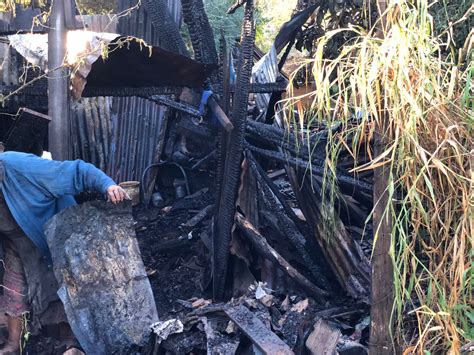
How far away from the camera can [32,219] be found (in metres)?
5.18

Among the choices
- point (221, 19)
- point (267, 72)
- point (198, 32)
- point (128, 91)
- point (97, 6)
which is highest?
point (97, 6)

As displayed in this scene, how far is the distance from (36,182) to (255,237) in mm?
2021

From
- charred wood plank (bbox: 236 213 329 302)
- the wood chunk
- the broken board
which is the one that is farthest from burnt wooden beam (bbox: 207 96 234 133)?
the wood chunk

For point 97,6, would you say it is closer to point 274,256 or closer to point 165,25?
point 165,25

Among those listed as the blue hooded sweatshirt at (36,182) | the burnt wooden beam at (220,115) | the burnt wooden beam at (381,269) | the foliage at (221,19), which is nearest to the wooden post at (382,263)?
the burnt wooden beam at (381,269)

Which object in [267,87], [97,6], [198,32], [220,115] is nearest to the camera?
[220,115]

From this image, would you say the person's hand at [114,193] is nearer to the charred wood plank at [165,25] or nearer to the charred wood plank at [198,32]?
the charred wood plank at [198,32]

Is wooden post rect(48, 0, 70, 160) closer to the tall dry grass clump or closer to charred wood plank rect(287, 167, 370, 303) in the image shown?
charred wood plank rect(287, 167, 370, 303)

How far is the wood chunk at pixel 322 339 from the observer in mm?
4449

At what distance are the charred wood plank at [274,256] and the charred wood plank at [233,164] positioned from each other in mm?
176

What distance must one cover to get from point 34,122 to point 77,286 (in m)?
1.74

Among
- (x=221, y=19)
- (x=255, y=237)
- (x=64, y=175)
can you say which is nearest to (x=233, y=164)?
(x=255, y=237)

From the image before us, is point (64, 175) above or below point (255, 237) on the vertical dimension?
above

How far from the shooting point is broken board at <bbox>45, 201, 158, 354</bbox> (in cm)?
488
